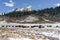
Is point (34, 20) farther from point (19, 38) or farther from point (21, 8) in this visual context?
point (19, 38)

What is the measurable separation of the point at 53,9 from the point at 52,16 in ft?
12.0

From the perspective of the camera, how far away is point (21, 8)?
1838 inches

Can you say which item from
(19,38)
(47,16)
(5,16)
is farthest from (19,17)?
(19,38)

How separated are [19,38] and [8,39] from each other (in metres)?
0.79

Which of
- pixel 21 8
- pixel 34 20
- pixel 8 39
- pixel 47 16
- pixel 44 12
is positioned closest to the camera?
pixel 8 39

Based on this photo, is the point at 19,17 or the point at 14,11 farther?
the point at 14,11

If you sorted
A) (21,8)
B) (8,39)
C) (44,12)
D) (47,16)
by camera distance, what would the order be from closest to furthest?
(8,39) → (47,16) → (44,12) → (21,8)

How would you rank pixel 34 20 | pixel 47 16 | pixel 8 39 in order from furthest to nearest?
1. pixel 47 16
2. pixel 34 20
3. pixel 8 39

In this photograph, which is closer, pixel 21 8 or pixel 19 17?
pixel 19 17

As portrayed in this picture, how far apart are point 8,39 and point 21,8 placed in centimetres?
3409

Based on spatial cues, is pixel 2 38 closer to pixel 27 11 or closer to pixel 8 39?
pixel 8 39

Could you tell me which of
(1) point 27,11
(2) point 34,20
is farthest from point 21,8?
(2) point 34,20

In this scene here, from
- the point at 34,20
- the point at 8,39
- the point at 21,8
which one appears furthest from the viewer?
the point at 21,8

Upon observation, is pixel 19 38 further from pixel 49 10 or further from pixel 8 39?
pixel 49 10
